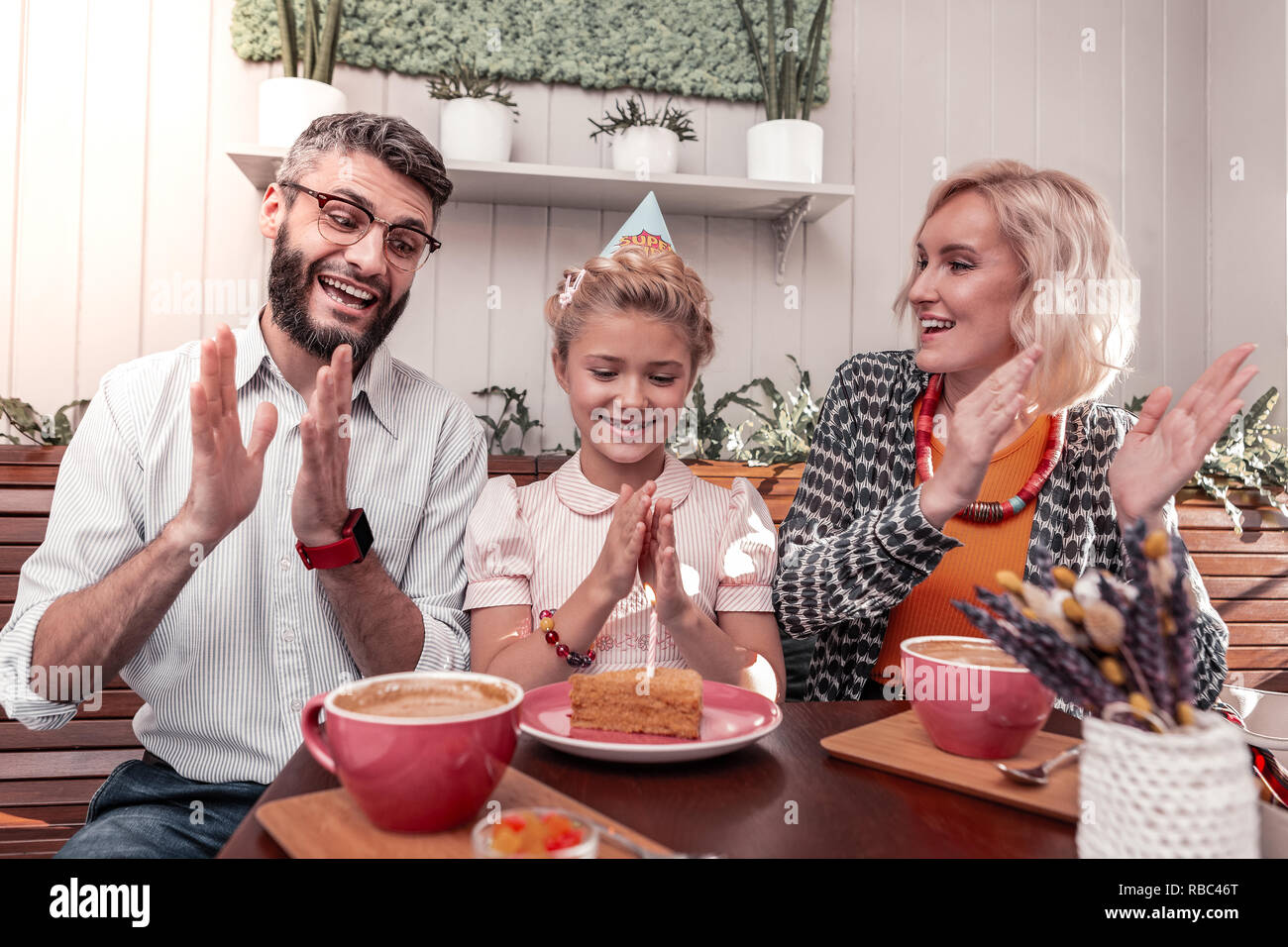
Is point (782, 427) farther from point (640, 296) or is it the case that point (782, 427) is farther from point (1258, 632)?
point (1258, 632)

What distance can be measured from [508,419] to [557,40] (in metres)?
1.14

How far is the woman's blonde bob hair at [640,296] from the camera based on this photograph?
1439mm

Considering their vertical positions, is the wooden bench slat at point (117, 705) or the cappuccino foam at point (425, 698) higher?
the cappuccino foam at point (425, 698)

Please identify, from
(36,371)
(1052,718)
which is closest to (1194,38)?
(1052,718)

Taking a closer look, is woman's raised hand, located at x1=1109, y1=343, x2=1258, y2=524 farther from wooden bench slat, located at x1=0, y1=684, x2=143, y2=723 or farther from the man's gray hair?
wooden bench slat, located at x1=0, y1=684, x2=143, y2=723

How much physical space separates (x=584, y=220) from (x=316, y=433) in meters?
1.78

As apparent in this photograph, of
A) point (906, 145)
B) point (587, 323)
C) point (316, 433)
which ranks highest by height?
point (906, 145)

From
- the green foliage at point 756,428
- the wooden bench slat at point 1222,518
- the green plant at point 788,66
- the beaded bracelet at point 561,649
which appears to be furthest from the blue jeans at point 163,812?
the wooden bench slat at point 1222,518

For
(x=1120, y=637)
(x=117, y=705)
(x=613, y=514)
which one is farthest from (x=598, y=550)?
(x=117, y=705)

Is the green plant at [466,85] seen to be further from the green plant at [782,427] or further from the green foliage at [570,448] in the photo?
the green plant at [782,427]

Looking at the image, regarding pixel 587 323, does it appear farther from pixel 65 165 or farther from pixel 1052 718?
pixel 65 165

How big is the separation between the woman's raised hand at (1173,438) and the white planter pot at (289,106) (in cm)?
206

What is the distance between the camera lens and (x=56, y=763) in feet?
6.43
